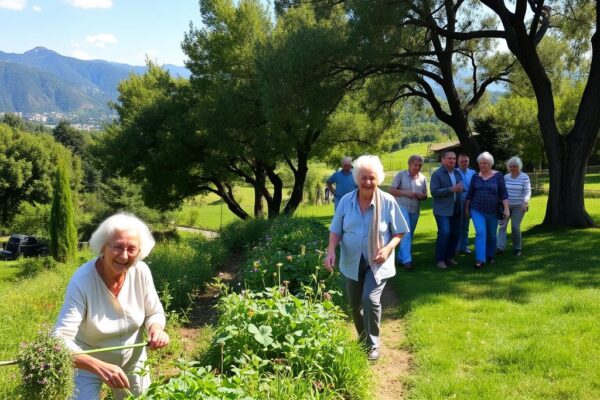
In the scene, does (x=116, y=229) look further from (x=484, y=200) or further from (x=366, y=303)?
(x=484, y=200)

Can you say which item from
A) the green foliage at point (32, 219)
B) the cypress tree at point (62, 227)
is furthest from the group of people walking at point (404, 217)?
the green foliage at point (32, 219)

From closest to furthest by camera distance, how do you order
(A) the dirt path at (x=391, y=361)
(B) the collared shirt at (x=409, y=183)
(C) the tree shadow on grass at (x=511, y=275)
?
(A) the dirt path at (x=391, y=361) → (C) the tree shadow on grass at (x=511, y=275) → (B) the collared shirt at (x=409, y=183)

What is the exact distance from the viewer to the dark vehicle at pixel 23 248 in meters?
35.5

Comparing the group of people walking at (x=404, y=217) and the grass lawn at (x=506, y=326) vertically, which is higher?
the group of people walking at (x=404, y=217)

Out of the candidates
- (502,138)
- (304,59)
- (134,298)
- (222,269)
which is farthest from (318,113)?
(502,138)

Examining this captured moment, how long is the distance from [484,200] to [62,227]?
68.3ft

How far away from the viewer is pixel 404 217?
217 inches

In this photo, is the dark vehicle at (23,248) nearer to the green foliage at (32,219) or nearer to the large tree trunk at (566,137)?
the green foliage at (32,219)

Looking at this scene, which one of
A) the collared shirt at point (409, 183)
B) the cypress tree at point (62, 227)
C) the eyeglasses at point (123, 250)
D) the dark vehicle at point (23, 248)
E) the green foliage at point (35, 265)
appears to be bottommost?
the dark vehicle at point (23, 248)

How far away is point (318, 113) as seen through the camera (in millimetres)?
12234

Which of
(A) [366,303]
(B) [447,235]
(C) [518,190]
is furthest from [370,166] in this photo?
(C) [518,190]

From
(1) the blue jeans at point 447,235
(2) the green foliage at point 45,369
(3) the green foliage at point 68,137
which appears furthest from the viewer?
(3) the green foliage at point 68,137

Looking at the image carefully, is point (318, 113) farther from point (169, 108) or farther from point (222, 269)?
point (169, 108)

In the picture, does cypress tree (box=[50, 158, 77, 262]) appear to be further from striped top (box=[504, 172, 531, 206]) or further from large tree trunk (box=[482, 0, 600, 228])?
striped top (box=[504, 172, 531, 206])
